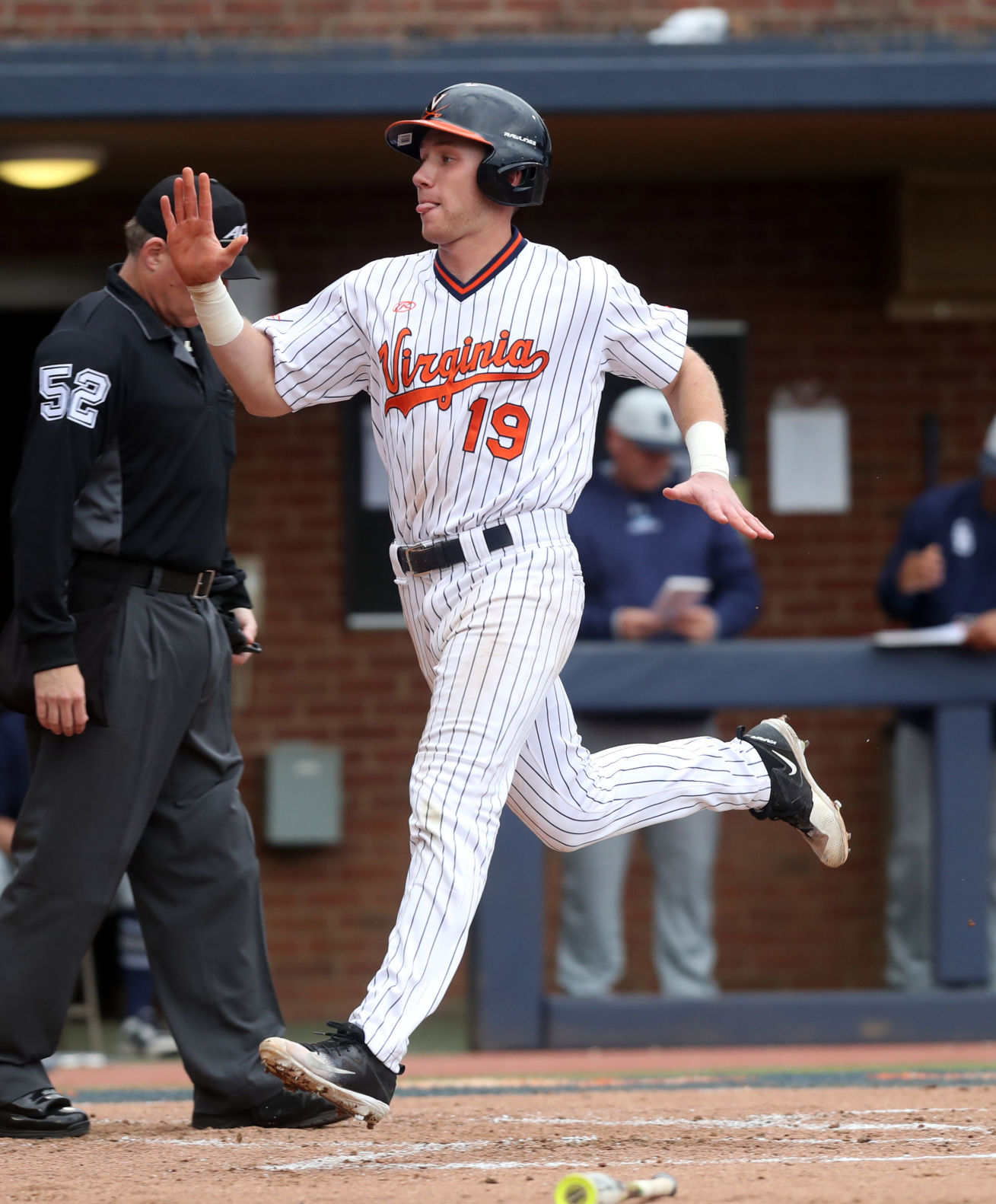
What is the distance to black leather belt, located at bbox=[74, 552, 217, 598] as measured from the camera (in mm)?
4344

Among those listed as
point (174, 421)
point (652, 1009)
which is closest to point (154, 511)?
point (174, 421)

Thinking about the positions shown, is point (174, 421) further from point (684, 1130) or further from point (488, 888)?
point (488, 888)

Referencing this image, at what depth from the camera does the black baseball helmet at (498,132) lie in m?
4.00

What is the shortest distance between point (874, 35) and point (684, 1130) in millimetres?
4534

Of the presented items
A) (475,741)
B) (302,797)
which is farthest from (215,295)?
(302,797)

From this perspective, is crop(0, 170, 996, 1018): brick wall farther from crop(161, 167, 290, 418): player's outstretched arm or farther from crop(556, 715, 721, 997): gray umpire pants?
crop(161, 167, 290, 418): player's outstretched arm

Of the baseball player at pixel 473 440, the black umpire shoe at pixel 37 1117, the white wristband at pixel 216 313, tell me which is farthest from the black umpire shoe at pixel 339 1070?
the white wristband at pixel 216 313

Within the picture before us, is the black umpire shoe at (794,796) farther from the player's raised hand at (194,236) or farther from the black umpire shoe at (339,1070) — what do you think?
the player's raised hand at (194,236)

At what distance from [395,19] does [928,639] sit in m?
3.04

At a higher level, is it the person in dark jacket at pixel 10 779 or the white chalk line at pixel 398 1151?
the person in dark jacket at pixel 10 779

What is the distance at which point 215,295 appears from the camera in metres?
3.98

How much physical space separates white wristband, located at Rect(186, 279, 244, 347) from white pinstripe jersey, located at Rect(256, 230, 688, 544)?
0.43ft

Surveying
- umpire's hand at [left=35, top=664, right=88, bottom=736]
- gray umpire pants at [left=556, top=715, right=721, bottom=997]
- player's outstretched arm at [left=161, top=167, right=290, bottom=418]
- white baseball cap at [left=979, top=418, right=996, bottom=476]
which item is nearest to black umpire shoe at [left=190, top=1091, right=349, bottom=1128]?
umpire's hand at [left=35, top=664, right=88, bottom=736]

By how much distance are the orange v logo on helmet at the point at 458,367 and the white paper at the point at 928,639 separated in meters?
3.02
